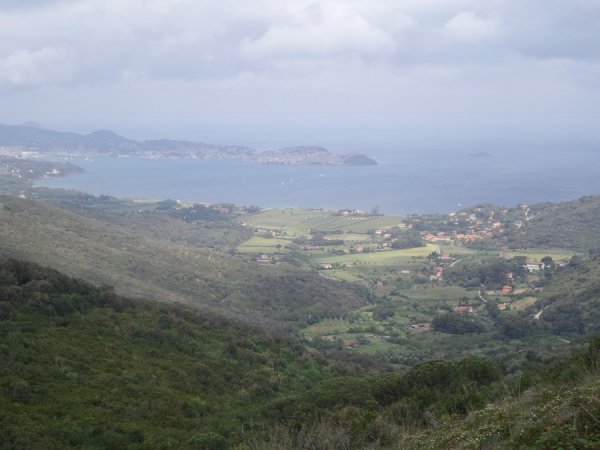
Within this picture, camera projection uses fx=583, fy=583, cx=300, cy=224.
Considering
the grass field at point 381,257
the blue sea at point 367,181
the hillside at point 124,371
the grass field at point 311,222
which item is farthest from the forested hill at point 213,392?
the blue sea at point 367,181

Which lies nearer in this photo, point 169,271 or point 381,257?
point 169,271

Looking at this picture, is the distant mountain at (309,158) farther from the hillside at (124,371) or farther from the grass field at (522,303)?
the hillside at (124,371)

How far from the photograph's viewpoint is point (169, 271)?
4453 cm

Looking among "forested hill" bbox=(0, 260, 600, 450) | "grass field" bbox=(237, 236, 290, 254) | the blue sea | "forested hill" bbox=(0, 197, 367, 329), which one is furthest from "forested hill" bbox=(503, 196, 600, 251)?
"forested hill" bbox=(0, 260, 600, 450)

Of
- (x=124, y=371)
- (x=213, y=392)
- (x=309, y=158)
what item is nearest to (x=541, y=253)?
(x=213, y=392)

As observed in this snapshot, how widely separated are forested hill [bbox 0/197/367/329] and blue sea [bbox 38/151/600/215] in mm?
58461

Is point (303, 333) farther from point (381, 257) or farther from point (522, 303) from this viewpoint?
point (381, 257)

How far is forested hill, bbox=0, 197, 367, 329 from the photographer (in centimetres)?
3688

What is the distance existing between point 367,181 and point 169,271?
340 feet

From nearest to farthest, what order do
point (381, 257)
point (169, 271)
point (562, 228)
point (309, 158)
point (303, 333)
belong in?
point (303, 333) < point (169, 271) < point (381, 257) < point (562, 228) < point (309, 158)

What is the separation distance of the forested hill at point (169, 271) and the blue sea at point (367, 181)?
2302 inches

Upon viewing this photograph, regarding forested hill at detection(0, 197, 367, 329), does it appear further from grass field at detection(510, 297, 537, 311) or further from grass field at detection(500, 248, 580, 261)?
grass field at detection(500, 248, 580, 261)

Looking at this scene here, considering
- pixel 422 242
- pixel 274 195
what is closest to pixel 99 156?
pixel 274 195

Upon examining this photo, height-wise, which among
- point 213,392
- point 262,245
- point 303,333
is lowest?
point 303,333
